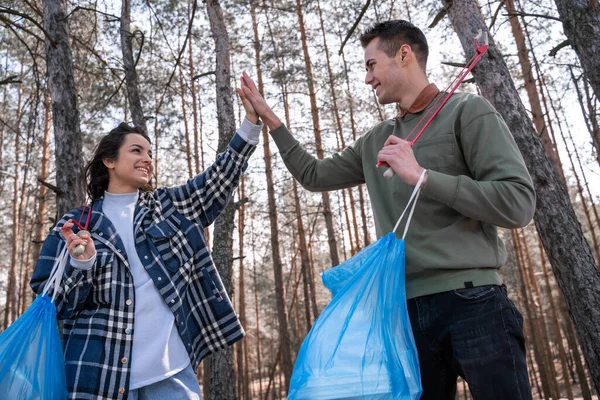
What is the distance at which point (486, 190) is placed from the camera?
66.7 inches

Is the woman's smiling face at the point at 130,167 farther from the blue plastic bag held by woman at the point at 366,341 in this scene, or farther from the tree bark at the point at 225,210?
the tree bark at the point at 225,210

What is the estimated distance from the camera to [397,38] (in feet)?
6.97

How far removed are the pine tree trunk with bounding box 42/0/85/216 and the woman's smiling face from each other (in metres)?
2.43

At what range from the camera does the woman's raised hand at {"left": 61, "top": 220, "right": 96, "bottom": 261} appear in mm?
2008

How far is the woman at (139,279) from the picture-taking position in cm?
208

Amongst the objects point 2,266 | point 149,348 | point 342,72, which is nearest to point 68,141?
point 149,348

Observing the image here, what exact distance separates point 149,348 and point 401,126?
142cm

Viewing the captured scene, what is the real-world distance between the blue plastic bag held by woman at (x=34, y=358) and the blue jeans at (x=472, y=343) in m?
1.39

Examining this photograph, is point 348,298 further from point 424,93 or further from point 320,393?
point 424,93

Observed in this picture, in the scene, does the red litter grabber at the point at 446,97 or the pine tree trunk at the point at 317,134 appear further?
the pine tree trunk at the point at 317,134

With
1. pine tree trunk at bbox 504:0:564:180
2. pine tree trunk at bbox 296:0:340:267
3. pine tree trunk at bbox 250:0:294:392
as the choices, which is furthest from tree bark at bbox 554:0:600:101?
pine tree trunk at bbox 250:0:294:392

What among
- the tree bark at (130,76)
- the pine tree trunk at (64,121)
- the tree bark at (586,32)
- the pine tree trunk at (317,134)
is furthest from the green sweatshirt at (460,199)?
the pine tree trunk at (317,134)

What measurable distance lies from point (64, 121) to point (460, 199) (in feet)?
14.3

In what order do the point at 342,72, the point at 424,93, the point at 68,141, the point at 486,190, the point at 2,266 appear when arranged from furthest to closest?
the point at 2,266, the point at 342,72, the point at 68,141, the point at 424,93, the point at 486,190
